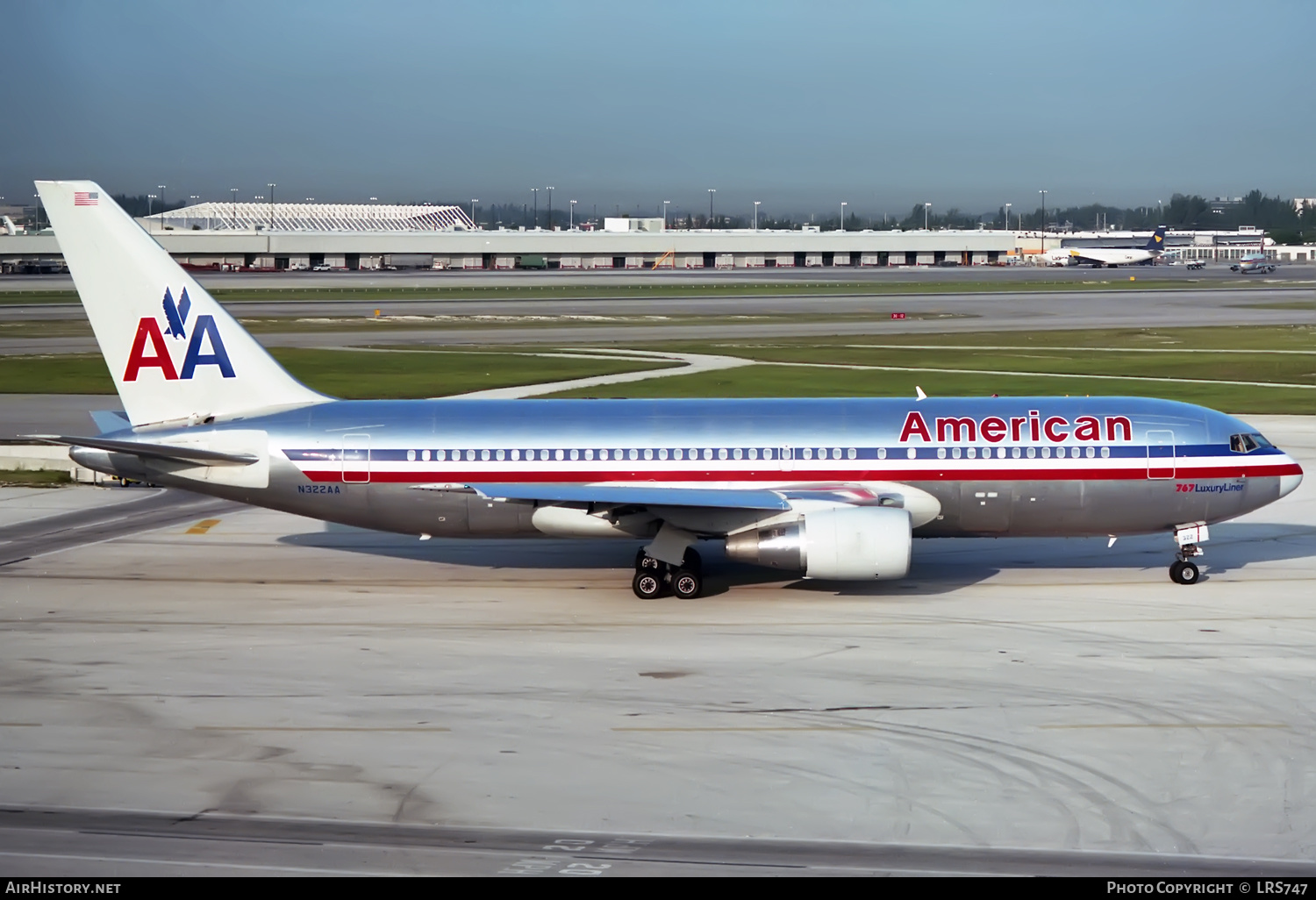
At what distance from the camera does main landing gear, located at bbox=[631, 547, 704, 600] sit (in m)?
30.8

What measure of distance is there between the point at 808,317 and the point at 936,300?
27846 millimetres

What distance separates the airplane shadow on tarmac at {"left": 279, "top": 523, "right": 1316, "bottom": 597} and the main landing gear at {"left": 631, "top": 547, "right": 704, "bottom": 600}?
0.83 m

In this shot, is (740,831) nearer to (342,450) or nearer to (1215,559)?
(342,450)

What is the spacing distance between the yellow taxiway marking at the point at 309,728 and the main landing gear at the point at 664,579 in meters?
9.53

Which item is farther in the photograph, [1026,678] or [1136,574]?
[1136,574]

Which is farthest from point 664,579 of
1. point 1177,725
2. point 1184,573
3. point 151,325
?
point 151,325

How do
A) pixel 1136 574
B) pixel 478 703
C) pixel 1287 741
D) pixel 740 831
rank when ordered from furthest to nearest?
pixel 1136 574 < pixel 478 703 < pixel 1287 741 < pixel 740 831

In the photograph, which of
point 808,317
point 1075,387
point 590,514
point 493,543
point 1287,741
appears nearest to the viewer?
point 1287,741

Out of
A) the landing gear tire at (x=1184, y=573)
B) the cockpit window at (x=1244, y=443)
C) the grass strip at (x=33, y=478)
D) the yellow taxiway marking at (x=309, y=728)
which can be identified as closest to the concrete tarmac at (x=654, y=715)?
the yellow taxiway marking at (x=309, y=728)

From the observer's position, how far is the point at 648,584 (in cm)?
3080

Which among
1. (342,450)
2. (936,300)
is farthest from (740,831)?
(936,300)

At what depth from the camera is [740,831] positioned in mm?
17422

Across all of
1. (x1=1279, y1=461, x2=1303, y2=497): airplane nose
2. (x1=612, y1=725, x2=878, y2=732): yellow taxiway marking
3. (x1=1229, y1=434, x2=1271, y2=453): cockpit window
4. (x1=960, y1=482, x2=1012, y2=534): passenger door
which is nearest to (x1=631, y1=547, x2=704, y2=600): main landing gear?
(x1=960, y1=482, x2=1012, y2=534): passenger door

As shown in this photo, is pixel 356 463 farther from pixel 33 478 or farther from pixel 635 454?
pixel 33 478
